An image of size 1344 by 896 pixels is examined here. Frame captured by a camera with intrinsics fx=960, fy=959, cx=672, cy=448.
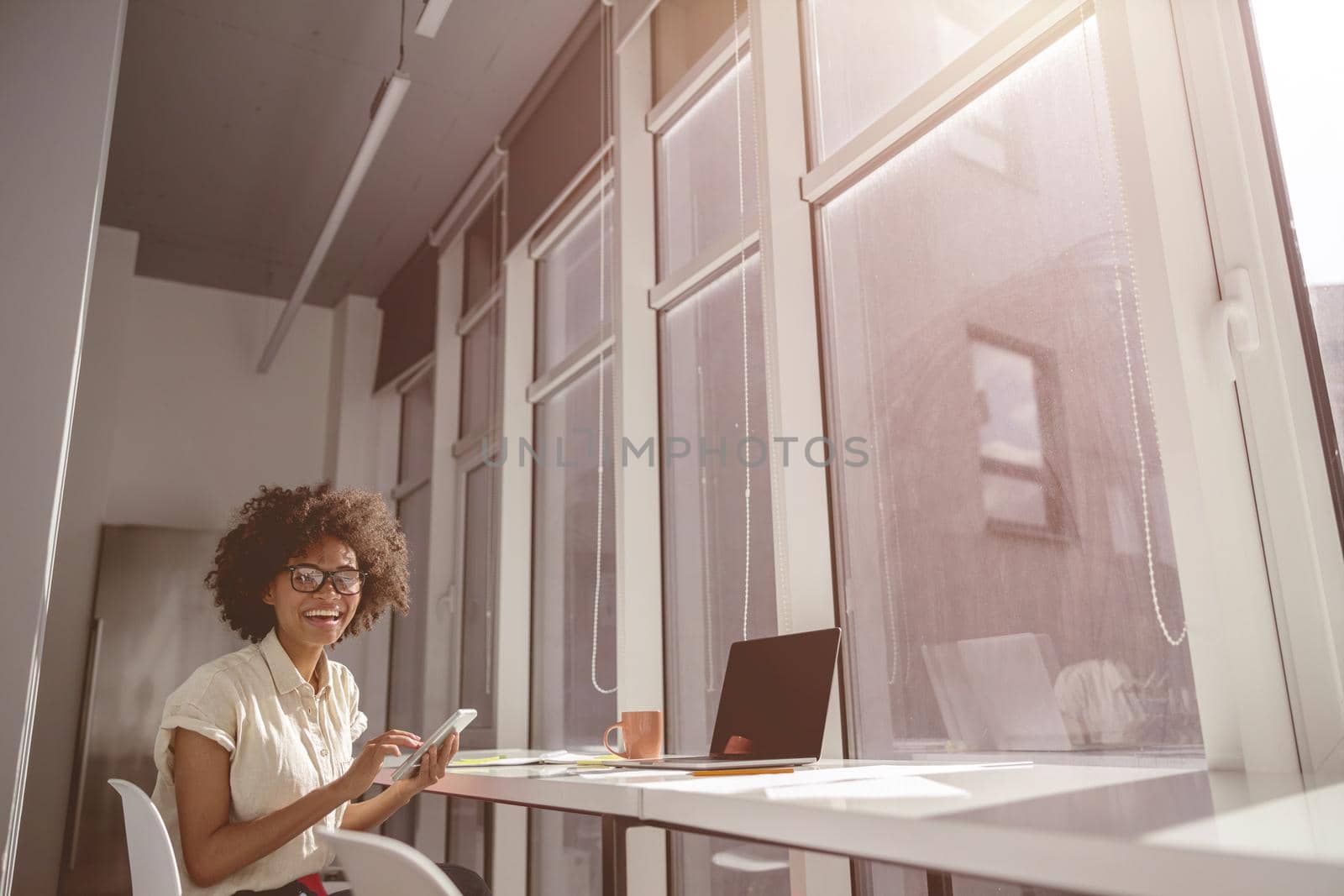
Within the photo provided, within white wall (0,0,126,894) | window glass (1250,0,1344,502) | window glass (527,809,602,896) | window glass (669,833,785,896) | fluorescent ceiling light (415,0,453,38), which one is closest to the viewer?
window glass (1250,0,1344,502)

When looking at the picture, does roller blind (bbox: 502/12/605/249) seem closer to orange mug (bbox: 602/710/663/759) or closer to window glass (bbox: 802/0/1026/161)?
window glass (bbox: 802/0/1026/161)

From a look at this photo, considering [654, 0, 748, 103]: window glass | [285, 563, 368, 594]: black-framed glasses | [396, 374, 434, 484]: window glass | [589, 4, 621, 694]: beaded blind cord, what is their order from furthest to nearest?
[396, 374, 434, 484]: window glass, [589, 4, 621, 694]: beaded blind cord, [654, 0, 748, 103]: window glass, [285, 563, 368, 594]: black-framed glasses

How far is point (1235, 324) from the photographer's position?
1.44m

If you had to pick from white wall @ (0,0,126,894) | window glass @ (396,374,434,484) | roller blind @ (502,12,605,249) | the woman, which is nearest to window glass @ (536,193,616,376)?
roller blind @ (502,12,605,249)

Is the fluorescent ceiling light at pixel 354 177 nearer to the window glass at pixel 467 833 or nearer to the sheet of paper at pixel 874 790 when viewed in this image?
the window glass at pixel 467 833

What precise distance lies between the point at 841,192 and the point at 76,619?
172 inches

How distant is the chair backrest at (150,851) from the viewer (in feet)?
3.86

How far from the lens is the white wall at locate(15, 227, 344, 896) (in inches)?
181

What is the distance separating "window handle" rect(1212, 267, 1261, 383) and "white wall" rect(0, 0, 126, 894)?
2.31 m

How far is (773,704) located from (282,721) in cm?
87

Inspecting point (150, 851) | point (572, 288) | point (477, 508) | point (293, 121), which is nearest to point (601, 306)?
point (572, 288)

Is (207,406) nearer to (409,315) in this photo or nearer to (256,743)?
(409,315)

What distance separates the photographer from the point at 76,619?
4.77m

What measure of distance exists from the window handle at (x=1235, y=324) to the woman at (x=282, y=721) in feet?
4.41
